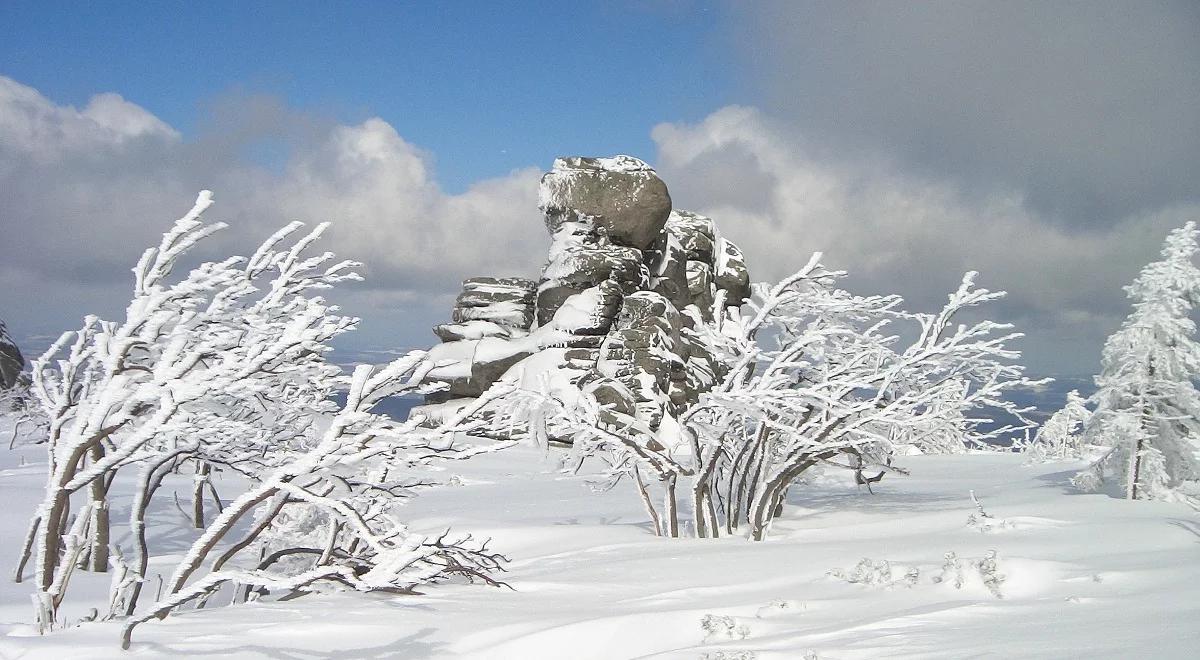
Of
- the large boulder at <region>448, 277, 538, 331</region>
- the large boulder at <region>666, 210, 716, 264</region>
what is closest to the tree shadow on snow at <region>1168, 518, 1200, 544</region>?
the large boulder at <region>448, 277, 538, 331</region>

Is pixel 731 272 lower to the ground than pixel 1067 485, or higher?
higher

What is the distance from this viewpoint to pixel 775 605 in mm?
4293

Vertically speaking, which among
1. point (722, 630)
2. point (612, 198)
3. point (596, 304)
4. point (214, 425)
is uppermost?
point (612, 198)

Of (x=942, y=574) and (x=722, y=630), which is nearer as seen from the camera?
(x=722, y=630)

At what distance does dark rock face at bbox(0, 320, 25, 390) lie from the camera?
79.3 feet

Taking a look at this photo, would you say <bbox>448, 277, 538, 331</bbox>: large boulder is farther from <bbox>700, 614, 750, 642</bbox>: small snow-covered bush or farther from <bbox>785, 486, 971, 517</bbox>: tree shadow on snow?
<bbox>700, 614, 750, 642</bbox>: small snow-covered bush

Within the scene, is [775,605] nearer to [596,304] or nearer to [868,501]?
[868,501]

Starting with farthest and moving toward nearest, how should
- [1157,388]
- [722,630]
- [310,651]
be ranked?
[1157,388] < [722,630] < [310,651]

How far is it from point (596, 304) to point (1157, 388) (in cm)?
1805

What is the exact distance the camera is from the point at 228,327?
15.9ft

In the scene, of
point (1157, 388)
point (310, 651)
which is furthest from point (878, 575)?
point (1157, 388)

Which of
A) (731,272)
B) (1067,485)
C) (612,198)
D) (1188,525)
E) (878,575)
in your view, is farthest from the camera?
(731,272)

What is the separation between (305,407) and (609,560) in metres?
3.03

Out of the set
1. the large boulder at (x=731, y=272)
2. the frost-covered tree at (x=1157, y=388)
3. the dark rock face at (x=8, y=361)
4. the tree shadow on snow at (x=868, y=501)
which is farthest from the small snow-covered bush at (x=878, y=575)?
the dark rock face at (x=8, y=361)
